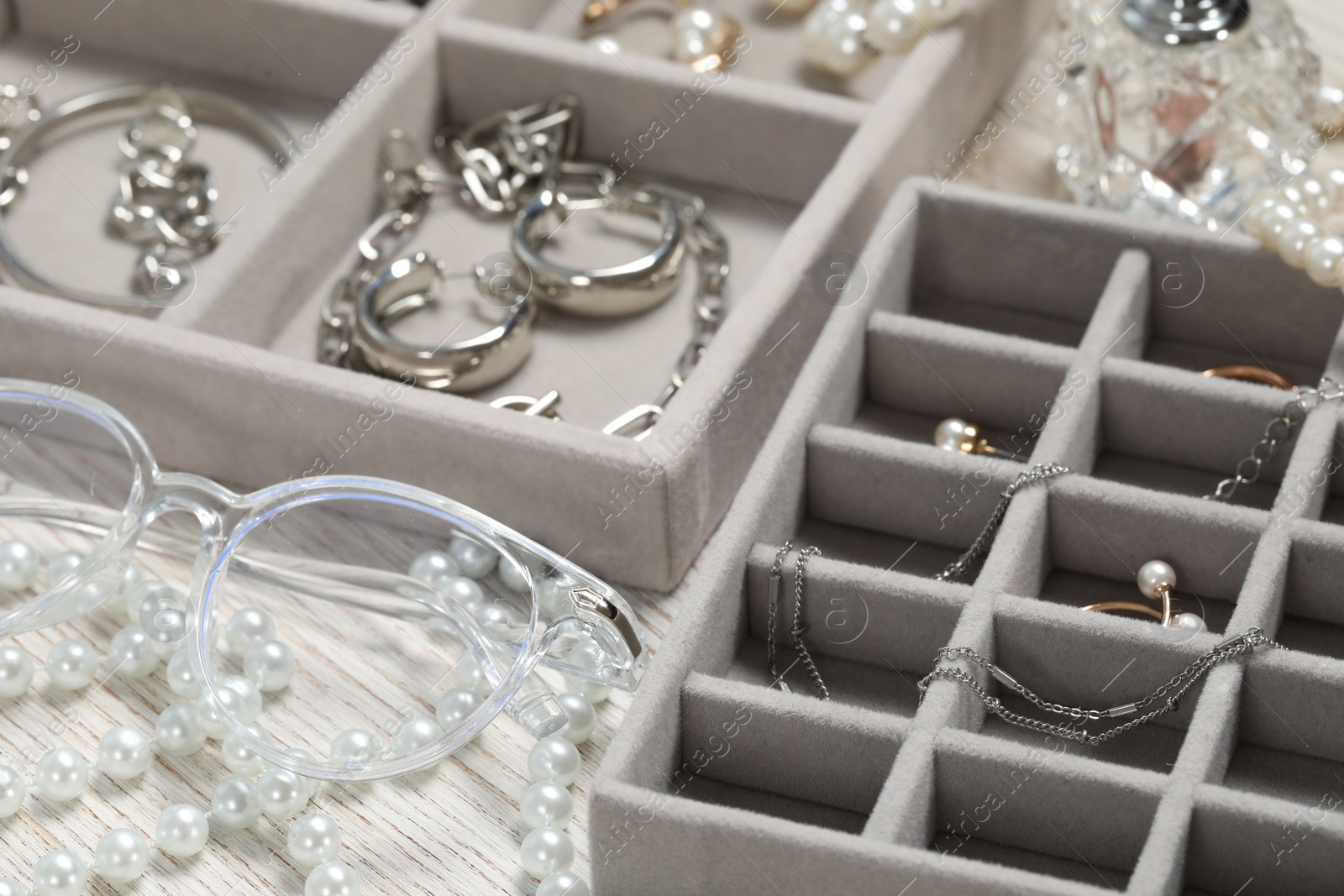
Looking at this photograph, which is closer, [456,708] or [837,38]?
[456,708]

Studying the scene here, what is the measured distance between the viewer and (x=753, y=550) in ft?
2.65

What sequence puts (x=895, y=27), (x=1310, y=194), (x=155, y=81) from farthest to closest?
(x=155, y=81) → (x=895, y=27) → (x=1310, y=194)

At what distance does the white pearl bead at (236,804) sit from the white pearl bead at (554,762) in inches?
5.4

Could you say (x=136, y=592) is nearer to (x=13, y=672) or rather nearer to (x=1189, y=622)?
(x=13, y=672)

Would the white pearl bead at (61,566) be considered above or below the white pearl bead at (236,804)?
above

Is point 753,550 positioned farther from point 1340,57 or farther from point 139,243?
point 1340,57

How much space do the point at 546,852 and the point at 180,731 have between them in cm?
21

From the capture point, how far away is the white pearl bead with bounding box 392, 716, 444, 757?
0.81 m

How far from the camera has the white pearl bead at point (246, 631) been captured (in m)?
0.86

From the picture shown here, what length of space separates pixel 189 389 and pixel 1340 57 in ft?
2.97

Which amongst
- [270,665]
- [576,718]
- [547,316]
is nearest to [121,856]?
[270,665]

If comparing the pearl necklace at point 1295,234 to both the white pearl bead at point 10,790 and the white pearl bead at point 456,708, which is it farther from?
the white pearl bead at point 10,790

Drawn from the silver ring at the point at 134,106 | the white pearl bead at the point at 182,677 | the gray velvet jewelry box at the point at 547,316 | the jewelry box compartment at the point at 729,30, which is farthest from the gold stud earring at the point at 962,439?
the silver ring at the point at 134,106

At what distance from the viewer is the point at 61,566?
2.92 feet
